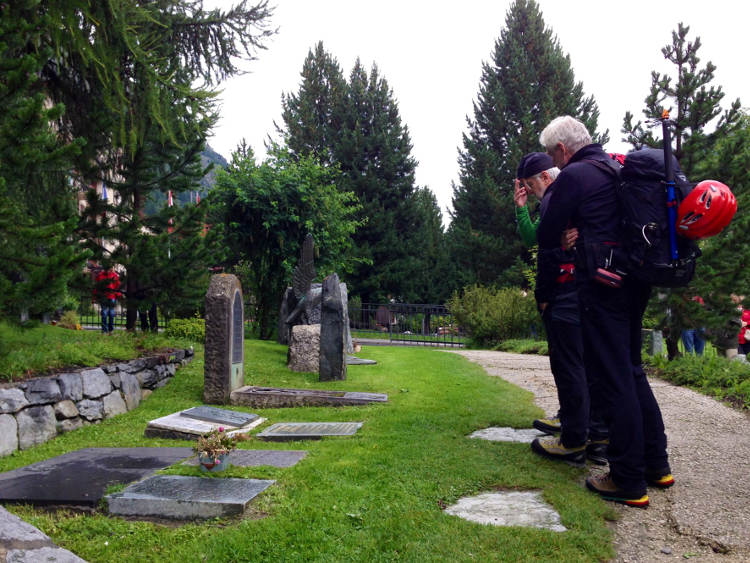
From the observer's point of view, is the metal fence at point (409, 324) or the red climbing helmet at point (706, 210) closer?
the red climbing helmet at point (706, 210)

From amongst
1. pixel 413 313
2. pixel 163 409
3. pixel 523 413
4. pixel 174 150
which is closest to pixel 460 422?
pixel 523 413

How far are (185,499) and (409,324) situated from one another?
752 inches

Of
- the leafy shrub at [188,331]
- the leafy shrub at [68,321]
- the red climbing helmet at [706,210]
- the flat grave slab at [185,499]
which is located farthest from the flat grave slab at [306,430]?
the leafy shrub at [68,321]

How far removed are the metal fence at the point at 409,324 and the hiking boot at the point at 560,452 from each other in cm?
1617

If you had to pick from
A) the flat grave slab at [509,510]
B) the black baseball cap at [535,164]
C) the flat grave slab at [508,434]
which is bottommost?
the flat grave slab at [509,510]

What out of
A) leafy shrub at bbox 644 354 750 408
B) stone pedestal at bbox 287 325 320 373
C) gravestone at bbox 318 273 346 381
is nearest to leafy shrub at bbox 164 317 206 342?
stone pedestal at bbox 287 325 320 373

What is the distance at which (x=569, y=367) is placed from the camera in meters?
3.86

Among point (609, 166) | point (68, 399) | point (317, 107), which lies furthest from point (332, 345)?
point (317, 107)

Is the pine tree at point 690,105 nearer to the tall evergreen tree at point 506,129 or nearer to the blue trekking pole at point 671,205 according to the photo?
the blue trekking pole at point 671,205

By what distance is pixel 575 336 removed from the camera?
386 centimetres

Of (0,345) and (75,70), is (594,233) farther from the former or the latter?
(75,70)

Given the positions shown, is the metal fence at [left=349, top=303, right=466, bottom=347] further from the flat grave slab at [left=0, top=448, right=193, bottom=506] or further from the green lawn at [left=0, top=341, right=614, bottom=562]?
the flat grave slab at [left=0, top=448, right=193, bottom=506]

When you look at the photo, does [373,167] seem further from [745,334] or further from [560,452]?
[560,452]

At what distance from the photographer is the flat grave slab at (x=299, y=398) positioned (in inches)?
259
